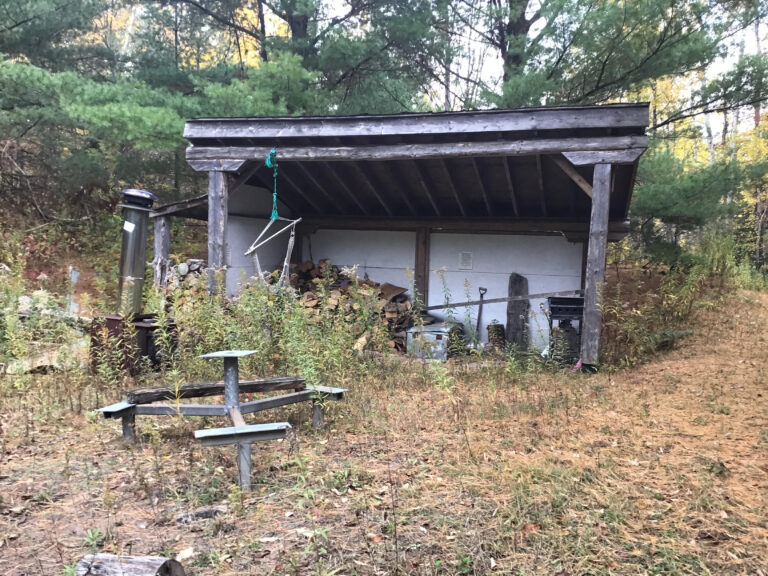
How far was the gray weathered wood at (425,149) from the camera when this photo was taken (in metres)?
5.96

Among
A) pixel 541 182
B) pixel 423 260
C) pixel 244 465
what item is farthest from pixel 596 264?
pixel 244 465

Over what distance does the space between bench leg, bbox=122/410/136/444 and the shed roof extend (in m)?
4.00

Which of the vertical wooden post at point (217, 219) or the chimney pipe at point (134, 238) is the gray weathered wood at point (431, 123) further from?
the chimney pipe at point (134, 238)

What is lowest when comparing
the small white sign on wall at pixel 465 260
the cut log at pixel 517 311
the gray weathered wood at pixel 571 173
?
the cut log at pixel 517 311

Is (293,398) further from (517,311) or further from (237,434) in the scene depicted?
(517,311)

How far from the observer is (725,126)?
20.0m

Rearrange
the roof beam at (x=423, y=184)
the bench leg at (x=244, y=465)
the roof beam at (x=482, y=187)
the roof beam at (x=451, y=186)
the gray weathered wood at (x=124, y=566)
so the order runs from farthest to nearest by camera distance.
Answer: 1. the roof beam at (x=423, y=184)
2. the roof beam at (x=451, y=186)
3. the roof beam at (x=482, y=187)
4. the bench leg at (x=244, y=465)
5. the gray weathered wood at (x=124, y=566)

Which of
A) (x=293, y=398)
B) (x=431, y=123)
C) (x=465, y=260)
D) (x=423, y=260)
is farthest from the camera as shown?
(x=423, y=260)

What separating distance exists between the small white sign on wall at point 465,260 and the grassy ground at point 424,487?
4.10 m

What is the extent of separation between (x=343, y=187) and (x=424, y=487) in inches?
247

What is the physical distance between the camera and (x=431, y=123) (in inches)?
247

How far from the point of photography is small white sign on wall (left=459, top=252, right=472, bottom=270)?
905 cm

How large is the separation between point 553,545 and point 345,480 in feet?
4.30

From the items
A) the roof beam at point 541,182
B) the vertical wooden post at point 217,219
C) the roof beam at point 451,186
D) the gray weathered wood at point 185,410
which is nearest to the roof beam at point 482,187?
the roof beam at point 451,186
